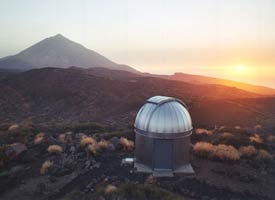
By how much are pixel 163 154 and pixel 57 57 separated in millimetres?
136184

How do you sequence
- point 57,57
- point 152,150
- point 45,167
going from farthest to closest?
point 57,57, point 45,167, point 152,150

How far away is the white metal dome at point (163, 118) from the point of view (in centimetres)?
1172

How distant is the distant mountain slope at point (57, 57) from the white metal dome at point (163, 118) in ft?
401

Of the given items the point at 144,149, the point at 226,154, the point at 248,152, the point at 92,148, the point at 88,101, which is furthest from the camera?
the point at 88,101

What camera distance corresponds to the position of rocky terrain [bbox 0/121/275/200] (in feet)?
34.2

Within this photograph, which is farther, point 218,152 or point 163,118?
point 218,152

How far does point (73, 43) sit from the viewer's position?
163125mm

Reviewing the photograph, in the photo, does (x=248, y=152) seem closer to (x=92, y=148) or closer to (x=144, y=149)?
(x=144, y=149)

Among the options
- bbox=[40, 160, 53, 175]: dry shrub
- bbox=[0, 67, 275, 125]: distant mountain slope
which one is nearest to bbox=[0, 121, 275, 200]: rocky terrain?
bbox=[40, 160, 53, 175]: dry shrub

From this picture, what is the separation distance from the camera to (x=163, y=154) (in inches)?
479

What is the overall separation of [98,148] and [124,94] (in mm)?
30044

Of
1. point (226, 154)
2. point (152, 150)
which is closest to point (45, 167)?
point (152, 150)

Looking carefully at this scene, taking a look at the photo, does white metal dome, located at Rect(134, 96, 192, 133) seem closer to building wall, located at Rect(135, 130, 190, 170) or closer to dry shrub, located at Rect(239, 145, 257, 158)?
building wall, located at Rect(135, 130, 190, 170)

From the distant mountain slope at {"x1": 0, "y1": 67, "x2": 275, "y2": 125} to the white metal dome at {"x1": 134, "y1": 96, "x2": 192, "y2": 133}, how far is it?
13.2m
